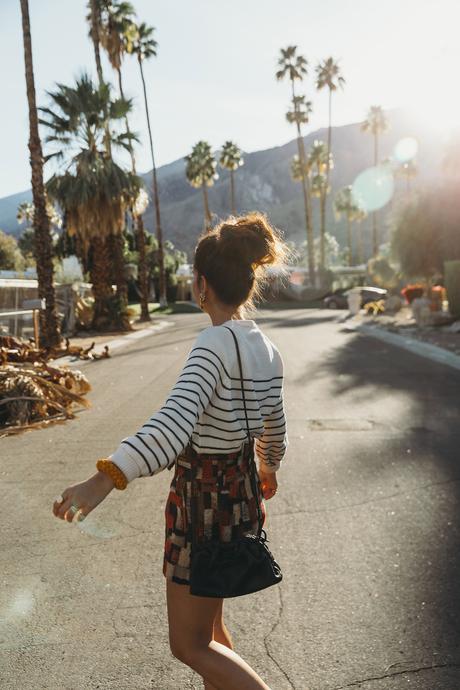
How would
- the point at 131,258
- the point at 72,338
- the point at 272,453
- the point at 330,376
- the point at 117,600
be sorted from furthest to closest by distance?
1. the point at 131,258
2. the point at 72,338
3. the point at 330,376
4. the point at 117,600
5. the point at 272,453

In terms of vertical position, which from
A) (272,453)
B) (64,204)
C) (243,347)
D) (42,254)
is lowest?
(272,453)

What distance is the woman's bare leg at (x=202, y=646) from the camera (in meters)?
2.04

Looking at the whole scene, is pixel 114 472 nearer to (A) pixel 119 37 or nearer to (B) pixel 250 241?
(B) pixel 250 241

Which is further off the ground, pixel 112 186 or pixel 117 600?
pixel 112 186

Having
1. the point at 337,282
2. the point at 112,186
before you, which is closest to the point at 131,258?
the point at 337,282

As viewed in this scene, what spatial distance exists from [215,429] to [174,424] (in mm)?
227

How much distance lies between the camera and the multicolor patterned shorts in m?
2.15

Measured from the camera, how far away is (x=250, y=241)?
2.21 metres

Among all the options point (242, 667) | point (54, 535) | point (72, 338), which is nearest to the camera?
point (242, 667)

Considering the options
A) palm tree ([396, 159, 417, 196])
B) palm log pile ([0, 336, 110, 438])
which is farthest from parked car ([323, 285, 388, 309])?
palm tree ([396, 159, 417, 196])

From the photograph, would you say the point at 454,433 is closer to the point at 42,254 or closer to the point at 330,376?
the point at 330,376

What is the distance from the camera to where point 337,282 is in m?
69.4

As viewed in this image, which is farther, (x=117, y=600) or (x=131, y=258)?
(x=131, y=258)

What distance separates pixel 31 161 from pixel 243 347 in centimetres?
1858
